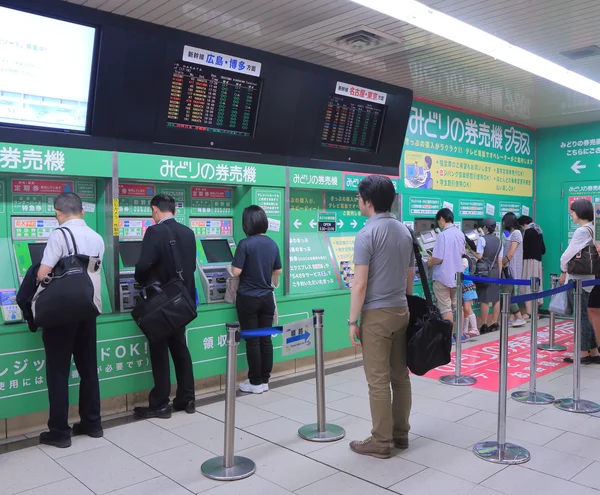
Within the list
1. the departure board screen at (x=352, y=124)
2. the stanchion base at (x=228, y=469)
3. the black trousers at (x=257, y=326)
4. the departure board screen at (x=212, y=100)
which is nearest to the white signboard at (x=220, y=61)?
the departure board screen at (x=212, y=100)

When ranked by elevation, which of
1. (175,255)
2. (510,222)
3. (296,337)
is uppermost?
(510,222)

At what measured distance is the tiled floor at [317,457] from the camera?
2.92 m

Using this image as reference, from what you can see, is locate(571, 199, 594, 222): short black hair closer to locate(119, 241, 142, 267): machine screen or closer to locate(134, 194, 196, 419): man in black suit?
locate(134, 194, 196, 419): man in black suit

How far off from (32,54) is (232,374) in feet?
8.32

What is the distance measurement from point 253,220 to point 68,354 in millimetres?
1763

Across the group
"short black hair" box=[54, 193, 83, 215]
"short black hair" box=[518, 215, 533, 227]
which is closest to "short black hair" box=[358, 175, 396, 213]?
"short black hair" box=[54, 193, 83, 215]

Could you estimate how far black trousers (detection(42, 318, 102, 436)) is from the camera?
3428mm

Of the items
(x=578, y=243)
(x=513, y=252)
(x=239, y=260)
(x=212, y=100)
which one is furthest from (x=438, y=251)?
(x=212, y=100)

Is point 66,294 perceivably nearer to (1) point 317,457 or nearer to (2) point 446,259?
(1) point 317,457

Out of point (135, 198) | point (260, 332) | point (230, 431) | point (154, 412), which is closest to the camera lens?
point (230, 431)

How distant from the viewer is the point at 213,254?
485cm

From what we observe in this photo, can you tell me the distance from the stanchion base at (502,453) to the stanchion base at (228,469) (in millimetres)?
1359

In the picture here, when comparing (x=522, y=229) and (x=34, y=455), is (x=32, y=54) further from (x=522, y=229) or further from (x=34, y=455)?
(x=522, y=229)

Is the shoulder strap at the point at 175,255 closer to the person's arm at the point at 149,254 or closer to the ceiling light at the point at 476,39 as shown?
the person's arm at the point at 149,254
